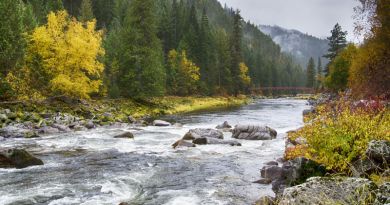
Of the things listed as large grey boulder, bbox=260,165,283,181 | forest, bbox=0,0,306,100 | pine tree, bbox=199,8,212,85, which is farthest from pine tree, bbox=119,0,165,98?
large grey boulder, bbox=260,165,283,181

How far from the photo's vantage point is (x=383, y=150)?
31.7 ft

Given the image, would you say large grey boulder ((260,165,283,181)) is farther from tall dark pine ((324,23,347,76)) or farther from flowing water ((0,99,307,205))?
tall dark pine ((324,23,347,76))

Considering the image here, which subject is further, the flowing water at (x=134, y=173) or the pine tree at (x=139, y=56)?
the pine tree at (x=139, y=56)

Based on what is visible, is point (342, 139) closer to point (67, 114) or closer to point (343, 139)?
point (343, 139)

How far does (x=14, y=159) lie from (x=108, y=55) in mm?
36462

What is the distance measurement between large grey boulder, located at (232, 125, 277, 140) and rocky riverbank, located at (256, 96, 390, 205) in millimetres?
7853

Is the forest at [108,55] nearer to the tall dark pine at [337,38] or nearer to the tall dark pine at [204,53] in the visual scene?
the tall dark pine at [204,53]

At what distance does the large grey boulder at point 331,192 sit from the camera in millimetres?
6418

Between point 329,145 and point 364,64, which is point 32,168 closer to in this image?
point 329,145

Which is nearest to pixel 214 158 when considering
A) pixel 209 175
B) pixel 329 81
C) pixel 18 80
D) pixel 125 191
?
pixel 209 175

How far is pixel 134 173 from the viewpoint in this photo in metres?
14.9

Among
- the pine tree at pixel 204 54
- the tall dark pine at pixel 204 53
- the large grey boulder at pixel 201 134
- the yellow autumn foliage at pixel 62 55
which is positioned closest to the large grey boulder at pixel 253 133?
the large grey boulder at pixel 201 134

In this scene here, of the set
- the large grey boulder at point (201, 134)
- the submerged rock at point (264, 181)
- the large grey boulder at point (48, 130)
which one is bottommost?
the submerged rock at point (264, 181)

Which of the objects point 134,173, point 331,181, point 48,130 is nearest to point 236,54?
point 48,130
